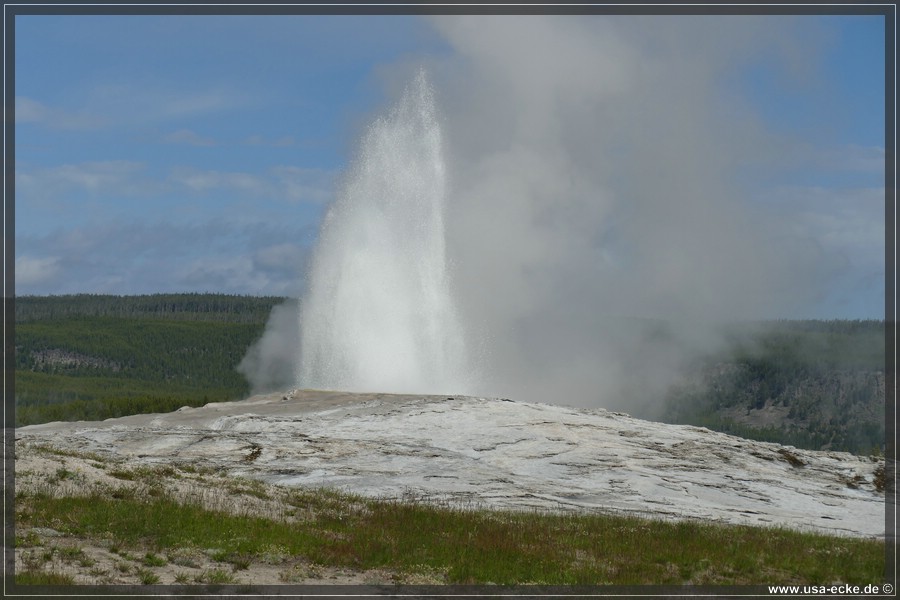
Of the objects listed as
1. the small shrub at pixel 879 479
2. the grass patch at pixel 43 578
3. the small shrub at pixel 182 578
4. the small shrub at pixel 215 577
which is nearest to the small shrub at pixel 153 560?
the small shrub at pixel 182 578

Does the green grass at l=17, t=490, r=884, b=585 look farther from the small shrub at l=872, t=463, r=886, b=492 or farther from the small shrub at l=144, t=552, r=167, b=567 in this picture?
the small shrub at l=872, t=463, r=886, b=492

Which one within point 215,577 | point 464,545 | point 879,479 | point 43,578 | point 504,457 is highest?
point 43,578

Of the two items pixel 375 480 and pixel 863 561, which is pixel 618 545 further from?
pixel 375 480

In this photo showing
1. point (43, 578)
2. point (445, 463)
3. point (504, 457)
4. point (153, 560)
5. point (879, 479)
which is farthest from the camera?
point (879, 479)

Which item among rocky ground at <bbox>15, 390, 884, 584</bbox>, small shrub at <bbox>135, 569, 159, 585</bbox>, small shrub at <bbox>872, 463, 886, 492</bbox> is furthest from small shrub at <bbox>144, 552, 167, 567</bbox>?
small shrub at <bbox>872, 463, 886, 492</bbox>

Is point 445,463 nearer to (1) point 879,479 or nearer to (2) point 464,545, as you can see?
(2) point 464,545

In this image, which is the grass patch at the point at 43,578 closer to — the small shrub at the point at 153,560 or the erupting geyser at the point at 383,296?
the small shrub at the point at 153,560

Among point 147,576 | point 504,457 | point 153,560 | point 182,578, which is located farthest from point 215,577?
point 504,457
